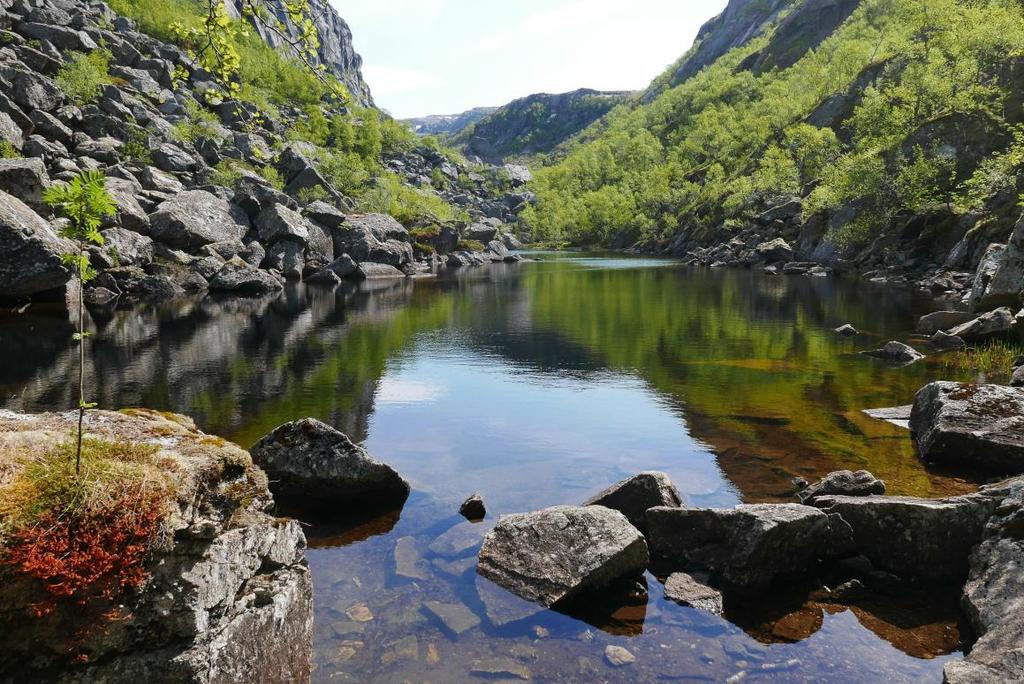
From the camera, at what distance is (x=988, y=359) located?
26.4 m

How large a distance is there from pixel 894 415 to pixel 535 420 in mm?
11358

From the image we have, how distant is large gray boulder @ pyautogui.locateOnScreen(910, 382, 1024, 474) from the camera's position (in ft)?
48.4

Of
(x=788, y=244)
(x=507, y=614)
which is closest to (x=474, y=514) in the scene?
(x=507, y=614)

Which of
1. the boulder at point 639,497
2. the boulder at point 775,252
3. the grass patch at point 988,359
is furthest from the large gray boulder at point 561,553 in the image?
the boulder at point 775,252

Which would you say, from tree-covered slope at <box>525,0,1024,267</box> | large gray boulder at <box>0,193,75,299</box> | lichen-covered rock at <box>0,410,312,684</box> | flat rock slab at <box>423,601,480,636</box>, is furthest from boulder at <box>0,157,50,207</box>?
tree-covered slope at <box>525,0,1024,267</box>

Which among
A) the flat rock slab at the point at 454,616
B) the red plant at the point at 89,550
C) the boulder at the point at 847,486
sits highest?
the red plant at the point at 89,550

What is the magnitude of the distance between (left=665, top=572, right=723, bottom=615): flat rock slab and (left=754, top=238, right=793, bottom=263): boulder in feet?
303

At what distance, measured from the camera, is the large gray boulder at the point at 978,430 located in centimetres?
1477

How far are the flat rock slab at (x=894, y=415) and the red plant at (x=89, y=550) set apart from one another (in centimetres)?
1971

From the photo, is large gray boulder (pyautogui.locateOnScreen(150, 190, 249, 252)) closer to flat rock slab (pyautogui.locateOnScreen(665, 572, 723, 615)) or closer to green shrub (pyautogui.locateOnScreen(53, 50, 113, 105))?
green shrub (pyautogui.locateOnScreen(53, 50, 113, 105))

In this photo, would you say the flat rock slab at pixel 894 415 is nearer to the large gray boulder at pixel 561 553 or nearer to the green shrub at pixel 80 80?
the large gray boulder at pixel 561 553

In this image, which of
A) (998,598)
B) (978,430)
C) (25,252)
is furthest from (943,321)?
(25,252)

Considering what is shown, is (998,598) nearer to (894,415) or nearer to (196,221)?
(894,415)

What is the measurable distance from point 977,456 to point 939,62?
8662 cm
